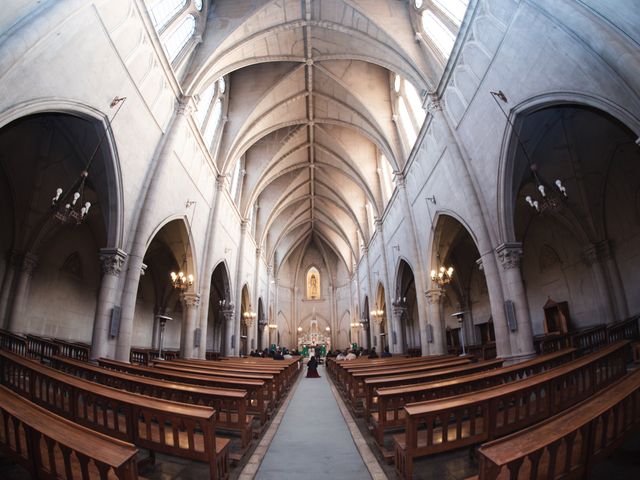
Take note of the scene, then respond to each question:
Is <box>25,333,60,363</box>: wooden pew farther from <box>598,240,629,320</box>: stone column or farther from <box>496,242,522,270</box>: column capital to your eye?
<box>598,240,629,320</box>: stone column

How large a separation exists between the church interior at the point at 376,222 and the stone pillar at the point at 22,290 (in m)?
0.08

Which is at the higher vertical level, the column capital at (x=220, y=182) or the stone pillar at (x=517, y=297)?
the column capital at (x=220, y=182)

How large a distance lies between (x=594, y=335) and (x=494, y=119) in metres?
7.56

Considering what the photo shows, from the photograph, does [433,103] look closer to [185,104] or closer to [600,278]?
[600,278]

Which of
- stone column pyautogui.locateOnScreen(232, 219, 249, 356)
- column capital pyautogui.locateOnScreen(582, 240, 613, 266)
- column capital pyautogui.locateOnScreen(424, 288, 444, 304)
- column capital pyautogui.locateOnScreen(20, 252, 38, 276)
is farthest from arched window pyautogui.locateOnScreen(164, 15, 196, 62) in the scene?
column capital pyautogui.locateOnScreen(582, 240, 613, 266)

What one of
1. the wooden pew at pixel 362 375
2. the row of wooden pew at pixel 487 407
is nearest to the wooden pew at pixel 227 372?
the wooden pew at pixel 362 375

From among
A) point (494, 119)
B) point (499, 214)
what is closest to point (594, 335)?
point (499, 214)

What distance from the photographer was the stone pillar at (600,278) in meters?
11.6

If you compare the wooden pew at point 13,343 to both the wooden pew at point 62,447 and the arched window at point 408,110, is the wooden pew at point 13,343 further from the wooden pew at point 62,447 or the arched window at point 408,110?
the arched window at point 408,110

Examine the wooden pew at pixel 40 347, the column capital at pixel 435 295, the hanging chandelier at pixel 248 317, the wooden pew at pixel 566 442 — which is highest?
the column capital at pixel 435 295

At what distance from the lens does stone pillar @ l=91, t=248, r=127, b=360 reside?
8.80 m

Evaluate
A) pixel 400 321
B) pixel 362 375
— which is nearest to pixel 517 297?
pixel 362 375

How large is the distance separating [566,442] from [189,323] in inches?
573

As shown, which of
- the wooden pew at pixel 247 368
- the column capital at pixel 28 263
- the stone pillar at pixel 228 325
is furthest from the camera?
the stone pillar at pixel 228 325
